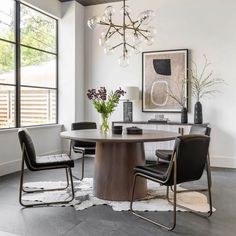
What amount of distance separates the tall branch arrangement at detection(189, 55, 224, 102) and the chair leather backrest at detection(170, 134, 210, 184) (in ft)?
9.27

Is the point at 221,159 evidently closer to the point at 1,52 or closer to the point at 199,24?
the point at 199,24

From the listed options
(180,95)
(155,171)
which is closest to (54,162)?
(155,171)

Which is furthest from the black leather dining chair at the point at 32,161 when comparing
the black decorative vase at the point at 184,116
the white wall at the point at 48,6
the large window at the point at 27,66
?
the white wall at the point at 48,6

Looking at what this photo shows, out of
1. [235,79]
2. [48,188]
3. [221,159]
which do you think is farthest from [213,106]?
[48,188]

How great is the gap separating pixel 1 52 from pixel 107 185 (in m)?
2.85

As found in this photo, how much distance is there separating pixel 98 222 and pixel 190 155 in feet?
3.50

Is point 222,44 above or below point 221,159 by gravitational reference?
above

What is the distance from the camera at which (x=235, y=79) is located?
5.18 metres

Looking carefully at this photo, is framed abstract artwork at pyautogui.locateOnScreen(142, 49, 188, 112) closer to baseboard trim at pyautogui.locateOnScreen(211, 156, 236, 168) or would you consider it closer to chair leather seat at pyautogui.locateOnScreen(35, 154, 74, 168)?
baseboard trim at pyautogui.locateOnScreen(211, 156, 236, 168)

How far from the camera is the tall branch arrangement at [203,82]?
5.33m

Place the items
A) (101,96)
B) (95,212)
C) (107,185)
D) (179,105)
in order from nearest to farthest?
(95,212), (107,185), (101,96), (179,105)

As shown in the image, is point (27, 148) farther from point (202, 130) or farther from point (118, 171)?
point (202, 130)

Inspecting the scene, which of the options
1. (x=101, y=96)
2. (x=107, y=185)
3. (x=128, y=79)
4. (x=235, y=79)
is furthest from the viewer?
(x=128, y=79)

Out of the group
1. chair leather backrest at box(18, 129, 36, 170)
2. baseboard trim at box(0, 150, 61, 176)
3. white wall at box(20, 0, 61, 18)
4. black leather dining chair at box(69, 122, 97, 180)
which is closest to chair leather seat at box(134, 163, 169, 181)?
chair leather backrest at box(18, 129, 36, 170)
